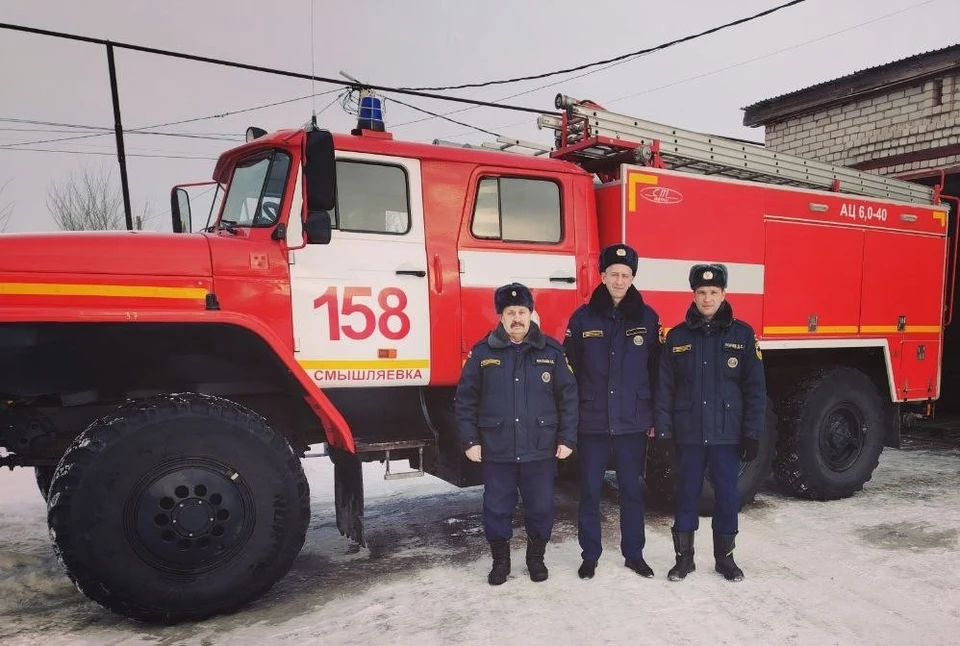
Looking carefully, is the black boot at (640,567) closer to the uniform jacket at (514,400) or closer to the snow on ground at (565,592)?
the snow on ground at (565,592)

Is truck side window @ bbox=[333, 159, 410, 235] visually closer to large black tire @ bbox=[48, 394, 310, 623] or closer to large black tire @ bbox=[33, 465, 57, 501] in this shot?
large black tire @ bbox=[48, 394, 310, 623]

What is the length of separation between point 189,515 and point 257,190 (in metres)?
1.80

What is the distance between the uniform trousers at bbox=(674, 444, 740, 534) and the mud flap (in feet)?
6.06

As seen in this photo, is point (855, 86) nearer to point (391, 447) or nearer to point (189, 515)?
point (391, 447)

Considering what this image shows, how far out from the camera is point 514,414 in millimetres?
3609

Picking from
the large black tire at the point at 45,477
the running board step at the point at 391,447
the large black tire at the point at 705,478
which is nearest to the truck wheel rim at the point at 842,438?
the large black tire at the point at 705,478

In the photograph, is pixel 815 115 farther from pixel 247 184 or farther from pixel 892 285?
pixel 247 184

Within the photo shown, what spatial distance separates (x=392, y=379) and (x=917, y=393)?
4.80 metres

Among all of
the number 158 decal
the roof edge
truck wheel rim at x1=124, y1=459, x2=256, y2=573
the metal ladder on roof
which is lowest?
truck wheel rim at x1=124, y1=459, x2=256, y2=573

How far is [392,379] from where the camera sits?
3.81m

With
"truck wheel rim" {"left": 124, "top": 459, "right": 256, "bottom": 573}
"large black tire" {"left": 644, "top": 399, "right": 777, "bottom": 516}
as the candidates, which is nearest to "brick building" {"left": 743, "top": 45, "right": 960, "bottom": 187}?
"large black tire" {"left": 644, "top": 399, "right": 777, "bottom": 516}

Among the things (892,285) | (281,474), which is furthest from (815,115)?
(281,474)

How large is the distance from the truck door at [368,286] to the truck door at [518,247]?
31cm

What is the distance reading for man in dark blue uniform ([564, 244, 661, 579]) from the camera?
3758mm
